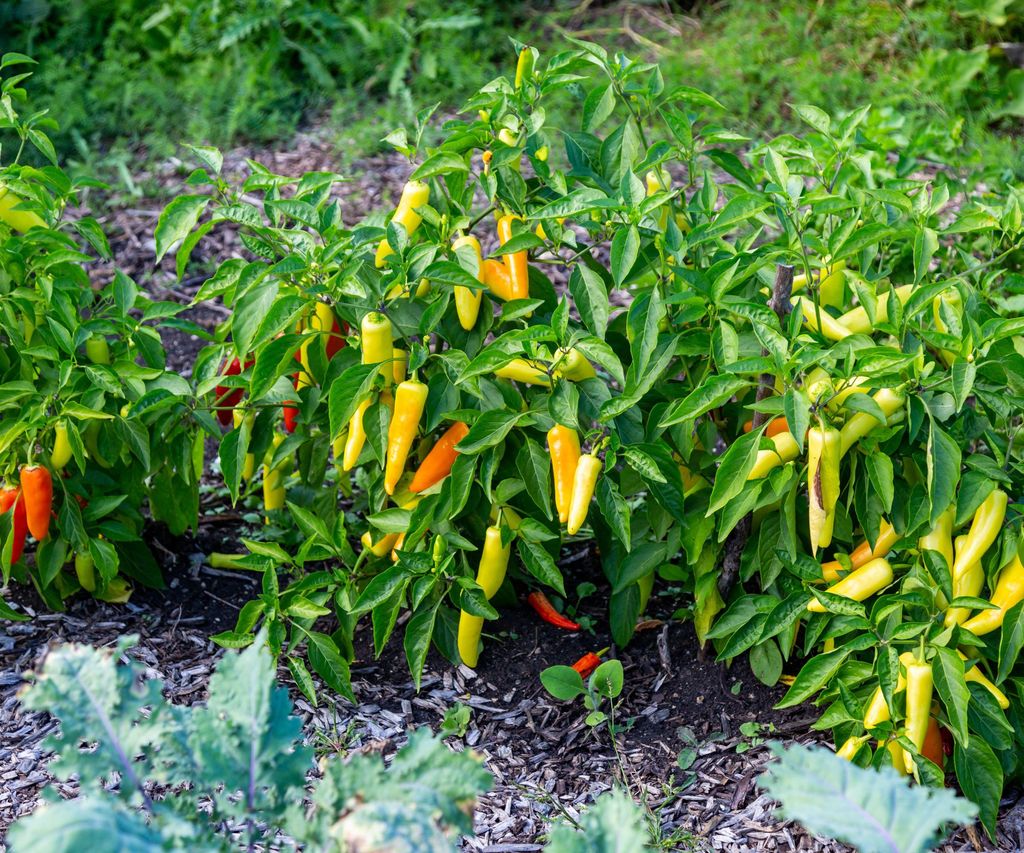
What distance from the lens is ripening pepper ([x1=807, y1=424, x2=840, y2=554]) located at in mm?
2434

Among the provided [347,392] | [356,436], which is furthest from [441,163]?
[356,436]

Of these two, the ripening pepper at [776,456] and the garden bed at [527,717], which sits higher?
the ripening pepper at [776,456]

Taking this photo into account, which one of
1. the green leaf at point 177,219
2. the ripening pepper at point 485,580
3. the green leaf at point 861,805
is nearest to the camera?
the green leaf at point 861,805

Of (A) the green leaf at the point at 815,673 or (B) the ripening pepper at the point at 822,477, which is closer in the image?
(B) the ripening pepper at the point at 822,477

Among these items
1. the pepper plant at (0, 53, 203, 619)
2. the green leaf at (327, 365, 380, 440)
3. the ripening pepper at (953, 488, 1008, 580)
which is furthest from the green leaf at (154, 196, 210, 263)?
the ripening pepper at (953, 488, 1008, 580)

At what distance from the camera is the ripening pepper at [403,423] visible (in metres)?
2.67

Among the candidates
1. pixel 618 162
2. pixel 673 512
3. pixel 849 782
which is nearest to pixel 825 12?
pixel 618 162

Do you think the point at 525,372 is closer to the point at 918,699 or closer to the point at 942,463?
the point at 942,463

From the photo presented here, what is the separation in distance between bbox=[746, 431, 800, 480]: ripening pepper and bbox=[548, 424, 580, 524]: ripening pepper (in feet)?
1.26

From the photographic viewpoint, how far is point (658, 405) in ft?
8.92

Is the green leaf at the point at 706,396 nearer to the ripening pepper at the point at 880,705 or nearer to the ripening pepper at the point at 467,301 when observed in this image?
the ripening pepper at the point at 467,301

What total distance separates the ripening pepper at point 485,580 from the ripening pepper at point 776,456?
63 centimetres

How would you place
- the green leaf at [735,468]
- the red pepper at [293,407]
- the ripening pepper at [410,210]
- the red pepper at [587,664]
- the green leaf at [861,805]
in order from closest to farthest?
the green leaf at [861,805] → the green leaf at [735,468] → the ripening pepper at [410,210] → the red pepper at [293,407] → the red pepper at [587,664]

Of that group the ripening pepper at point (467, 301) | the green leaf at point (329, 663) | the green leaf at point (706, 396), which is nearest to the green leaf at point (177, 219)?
the ripening pepper at point (467, 301)
